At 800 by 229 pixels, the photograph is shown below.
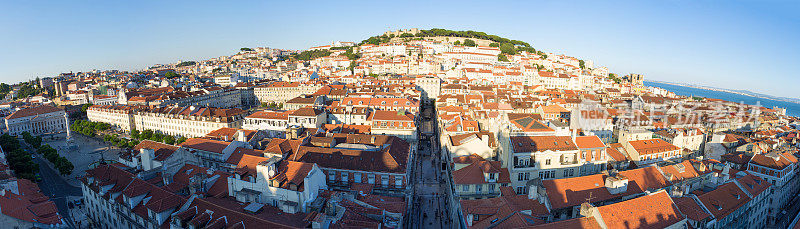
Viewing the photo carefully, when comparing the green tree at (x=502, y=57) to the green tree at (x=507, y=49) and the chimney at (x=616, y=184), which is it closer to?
the green tree at (x=507, y=49)

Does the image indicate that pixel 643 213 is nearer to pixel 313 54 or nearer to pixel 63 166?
pixel 63 166

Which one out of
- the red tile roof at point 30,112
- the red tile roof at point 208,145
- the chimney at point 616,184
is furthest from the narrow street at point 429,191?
the red tile roof at point 30,112

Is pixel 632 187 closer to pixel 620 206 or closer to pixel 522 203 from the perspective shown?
pixel 620 206

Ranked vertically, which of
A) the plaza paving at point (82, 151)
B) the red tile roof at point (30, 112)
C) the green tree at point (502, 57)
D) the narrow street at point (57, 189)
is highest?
the green tree at point (502, 57)

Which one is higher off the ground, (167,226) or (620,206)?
(620,206)

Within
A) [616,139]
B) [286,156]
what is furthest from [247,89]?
[616,139]

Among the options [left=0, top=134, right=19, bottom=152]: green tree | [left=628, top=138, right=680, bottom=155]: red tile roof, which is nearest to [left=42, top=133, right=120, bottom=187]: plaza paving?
[left=0, top=134, right=19, bottom=152]: green tree

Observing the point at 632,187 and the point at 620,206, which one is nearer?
the point at 620,206

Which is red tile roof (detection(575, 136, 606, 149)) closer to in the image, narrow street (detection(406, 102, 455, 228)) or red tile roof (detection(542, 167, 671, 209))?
red tile roof (detection(542, 167, 671, 209))
